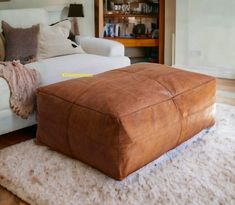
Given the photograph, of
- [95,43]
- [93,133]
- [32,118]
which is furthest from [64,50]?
[93,133]

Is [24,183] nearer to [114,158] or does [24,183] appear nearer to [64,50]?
[114,158]

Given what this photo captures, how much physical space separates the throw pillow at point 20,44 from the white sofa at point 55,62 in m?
0.15

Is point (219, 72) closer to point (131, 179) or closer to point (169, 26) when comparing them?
point (169, 26)

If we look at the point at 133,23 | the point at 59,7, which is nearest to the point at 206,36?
the point at 133,23

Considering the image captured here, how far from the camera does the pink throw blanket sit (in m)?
2.52

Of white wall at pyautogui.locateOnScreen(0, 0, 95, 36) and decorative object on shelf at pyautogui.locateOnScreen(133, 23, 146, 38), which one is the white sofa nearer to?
white wall at pyautogui.locateOnScreen(0, 0, 95, 36)

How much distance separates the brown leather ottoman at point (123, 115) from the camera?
1.96 meters

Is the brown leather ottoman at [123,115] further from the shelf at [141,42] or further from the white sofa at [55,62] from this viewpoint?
the shelf at [141,42]

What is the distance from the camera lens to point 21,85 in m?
2.56

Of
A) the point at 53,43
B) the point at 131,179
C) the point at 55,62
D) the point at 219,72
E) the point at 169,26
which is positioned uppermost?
the point at 169,26

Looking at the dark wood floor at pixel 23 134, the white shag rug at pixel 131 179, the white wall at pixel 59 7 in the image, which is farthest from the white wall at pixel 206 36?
the white shag rug at pixel 131 179

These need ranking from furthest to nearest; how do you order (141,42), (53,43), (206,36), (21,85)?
(141,42)
(206,36)
(53,43)
(21,85)

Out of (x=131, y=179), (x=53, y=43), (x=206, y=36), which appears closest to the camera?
(x=131, y=179)

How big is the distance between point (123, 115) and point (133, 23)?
2891mm
